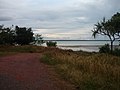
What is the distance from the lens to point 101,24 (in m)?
53.6

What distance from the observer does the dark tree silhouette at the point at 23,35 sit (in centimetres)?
7181

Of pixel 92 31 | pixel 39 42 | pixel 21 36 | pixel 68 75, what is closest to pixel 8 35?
pixel 21 36

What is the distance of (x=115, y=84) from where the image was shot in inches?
446

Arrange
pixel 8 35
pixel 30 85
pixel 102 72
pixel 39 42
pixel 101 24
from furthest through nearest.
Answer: pixel 39 42, pixel 8 35, pixel 101 24, pixel 102 72, pixel 30 85

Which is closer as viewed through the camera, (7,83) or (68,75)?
(7,83)

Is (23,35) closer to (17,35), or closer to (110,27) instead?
(17,35)

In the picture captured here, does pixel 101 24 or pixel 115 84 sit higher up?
pixel 101 24

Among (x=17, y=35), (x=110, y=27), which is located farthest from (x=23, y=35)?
(x=110, y=27)

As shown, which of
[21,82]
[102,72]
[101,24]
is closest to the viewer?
[21,82]

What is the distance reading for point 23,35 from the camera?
235 ft

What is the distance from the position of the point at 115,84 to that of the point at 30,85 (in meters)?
3.44

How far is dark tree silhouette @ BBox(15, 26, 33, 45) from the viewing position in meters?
71.8

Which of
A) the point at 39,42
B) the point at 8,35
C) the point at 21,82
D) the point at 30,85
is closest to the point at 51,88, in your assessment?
the point at 30,85

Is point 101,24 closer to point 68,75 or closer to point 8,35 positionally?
point 8,35
